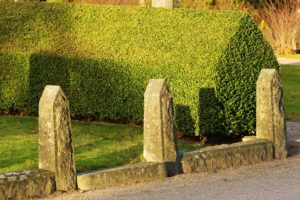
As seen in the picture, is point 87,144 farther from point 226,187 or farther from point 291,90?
point 291,90

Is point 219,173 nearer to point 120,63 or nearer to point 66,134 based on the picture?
point 66,134

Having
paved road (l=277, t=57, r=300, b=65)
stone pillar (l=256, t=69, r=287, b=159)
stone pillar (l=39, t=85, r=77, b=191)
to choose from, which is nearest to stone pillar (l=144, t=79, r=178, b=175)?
stone pillar (l=39, t=85, r=77, b=191)

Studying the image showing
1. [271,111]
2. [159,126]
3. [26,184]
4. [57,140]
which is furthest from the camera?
[271,111]

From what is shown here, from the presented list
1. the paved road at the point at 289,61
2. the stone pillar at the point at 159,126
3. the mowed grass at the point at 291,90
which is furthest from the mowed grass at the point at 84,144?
the paved road at the point at 289,61

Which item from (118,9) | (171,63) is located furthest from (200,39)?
(118,9)

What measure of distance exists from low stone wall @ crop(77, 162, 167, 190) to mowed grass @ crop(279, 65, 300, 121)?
4870 millimetres

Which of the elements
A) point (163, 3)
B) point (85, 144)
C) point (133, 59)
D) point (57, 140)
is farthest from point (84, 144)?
point (163, 3)

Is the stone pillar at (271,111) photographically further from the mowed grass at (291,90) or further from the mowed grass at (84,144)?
the mowed grass at (291,90)

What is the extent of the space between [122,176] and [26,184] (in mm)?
1086

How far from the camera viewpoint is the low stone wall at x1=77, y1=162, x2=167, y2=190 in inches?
397

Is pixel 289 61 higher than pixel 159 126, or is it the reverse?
pixel 159 126

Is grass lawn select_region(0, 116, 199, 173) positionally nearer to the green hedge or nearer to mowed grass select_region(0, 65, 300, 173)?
mowed grass select_region(0, 65, 300, 173)

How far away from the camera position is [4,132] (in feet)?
44.8

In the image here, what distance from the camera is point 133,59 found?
45.2ft
